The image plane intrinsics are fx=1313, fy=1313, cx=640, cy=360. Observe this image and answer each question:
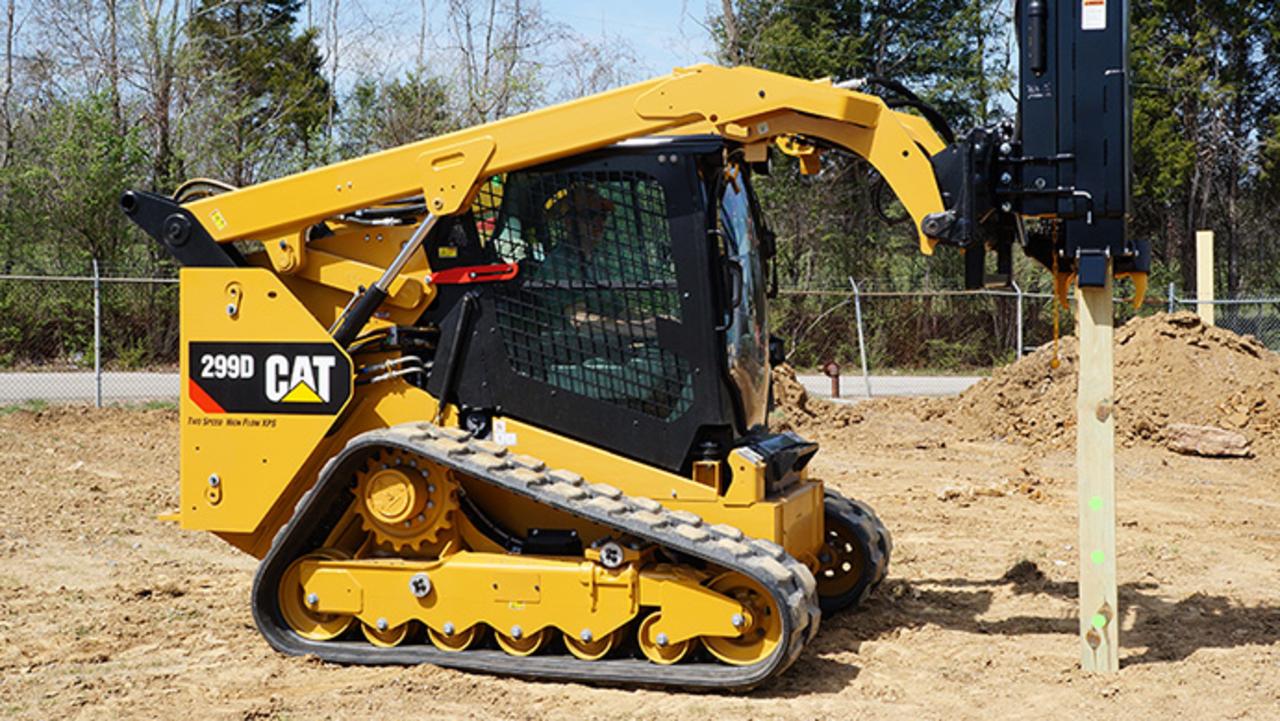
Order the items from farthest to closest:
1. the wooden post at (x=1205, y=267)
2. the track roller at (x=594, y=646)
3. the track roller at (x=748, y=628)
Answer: the wooden post at (x=1205, y=267)
the track roller at (x=594, y=646)
the track roller at (x=748, y=628)

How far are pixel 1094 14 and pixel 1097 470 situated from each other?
1.97 metres

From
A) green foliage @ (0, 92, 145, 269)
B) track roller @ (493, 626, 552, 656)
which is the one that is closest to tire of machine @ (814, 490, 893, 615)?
track roller @ (493, 626, 552, 656)

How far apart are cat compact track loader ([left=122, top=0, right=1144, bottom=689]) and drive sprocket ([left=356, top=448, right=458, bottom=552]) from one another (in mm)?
13

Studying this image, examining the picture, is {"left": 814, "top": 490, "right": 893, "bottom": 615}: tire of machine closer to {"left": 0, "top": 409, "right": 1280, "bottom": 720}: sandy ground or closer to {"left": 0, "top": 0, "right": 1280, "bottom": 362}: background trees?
{"left": 0, "top": 409, "right": 1280, "bottom": 720}: sandy ground

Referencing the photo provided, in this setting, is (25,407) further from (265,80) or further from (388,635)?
(265,80)

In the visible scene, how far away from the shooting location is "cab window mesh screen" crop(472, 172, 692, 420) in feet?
20.1

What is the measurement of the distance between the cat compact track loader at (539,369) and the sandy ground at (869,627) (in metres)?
0.33

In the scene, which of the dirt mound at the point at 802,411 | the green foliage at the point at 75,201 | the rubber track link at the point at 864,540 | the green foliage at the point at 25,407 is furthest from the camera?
the green foliage at the point at 75,201

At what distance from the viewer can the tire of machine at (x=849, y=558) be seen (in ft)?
23.2

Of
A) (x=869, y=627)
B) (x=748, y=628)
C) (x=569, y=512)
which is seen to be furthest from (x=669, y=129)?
(x=869, y=627)

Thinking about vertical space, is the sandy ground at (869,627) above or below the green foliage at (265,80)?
below

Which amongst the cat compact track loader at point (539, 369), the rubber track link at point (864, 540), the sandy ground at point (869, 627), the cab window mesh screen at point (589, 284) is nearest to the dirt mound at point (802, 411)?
the sandy ground at point (869, 627)

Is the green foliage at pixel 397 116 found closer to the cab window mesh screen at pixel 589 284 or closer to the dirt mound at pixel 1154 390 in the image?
the dirt mound at pixel 1154 390

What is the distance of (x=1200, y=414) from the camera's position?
48.1 feet
